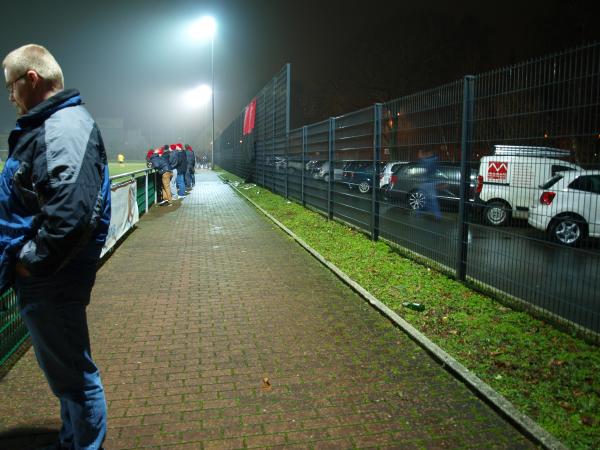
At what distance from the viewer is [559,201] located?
4.74 meters

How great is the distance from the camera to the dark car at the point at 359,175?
9.71m

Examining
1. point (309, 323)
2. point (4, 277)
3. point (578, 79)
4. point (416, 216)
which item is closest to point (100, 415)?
point (4, 277)

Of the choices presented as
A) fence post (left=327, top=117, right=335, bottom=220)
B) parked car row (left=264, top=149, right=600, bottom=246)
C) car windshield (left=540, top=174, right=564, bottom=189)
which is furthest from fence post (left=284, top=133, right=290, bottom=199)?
car windshield (left=540, top=174, right=564, bottom=189)

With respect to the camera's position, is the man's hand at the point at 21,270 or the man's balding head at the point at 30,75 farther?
the man's balding head at the point at 30,75

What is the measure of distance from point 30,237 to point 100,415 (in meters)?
1.02

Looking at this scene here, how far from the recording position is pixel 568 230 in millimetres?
4551

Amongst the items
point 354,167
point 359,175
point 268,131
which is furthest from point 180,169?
point 359,175

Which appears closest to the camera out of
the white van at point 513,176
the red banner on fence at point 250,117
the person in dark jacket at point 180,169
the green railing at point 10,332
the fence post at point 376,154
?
the green railing at point 10,332

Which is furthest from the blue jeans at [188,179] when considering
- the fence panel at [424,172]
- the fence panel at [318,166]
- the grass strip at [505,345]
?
the grass strip at [505,345]

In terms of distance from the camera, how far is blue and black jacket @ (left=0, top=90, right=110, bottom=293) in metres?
2.37

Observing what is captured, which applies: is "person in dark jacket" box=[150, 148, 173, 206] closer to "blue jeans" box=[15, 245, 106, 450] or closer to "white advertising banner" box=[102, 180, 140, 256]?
"white advertising banner" box=[102, 180, 140, 256]

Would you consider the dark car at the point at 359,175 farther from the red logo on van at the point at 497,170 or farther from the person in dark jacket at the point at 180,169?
the person in dark jacket at the point at 180,169

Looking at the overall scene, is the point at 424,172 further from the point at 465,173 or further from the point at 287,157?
A: the point at 287,157

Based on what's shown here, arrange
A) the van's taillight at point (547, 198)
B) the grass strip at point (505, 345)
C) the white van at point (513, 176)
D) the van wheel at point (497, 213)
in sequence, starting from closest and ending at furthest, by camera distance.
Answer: the grass strip at point (505, 345) → the van's taillight at point (547, 198) → the white van at point (513, 176) → the van wheel at point (497, 213)
